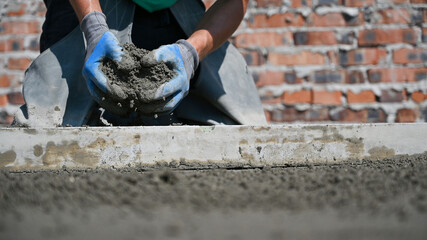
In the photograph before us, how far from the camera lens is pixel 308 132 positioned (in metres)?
1.16

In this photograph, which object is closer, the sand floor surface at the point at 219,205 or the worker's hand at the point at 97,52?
the sand floor surface at the point at 219,205

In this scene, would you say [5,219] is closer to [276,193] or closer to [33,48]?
[276,193]

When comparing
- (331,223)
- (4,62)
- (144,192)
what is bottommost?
(4,62)

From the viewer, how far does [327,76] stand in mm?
1961

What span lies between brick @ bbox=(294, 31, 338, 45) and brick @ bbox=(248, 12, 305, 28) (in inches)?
2.1

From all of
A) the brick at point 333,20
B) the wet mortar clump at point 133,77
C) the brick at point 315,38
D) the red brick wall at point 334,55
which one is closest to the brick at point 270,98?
the red brick wall at point 334,55

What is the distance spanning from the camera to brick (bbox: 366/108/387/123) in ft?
6.48

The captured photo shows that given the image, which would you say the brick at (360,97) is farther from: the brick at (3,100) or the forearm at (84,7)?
the brick at (3,100)

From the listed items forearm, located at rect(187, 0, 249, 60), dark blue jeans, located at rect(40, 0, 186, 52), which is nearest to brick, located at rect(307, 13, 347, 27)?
forearm, located at rect(187, 0, 249, 60)

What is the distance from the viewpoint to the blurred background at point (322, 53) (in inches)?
76.5

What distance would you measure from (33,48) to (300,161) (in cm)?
142

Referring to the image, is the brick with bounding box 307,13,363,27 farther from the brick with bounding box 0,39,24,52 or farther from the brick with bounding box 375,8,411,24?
the brick with bounding box 0,39,24,52

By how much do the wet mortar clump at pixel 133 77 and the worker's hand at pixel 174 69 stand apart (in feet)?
0.05

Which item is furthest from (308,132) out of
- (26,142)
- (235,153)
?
(26,142)
